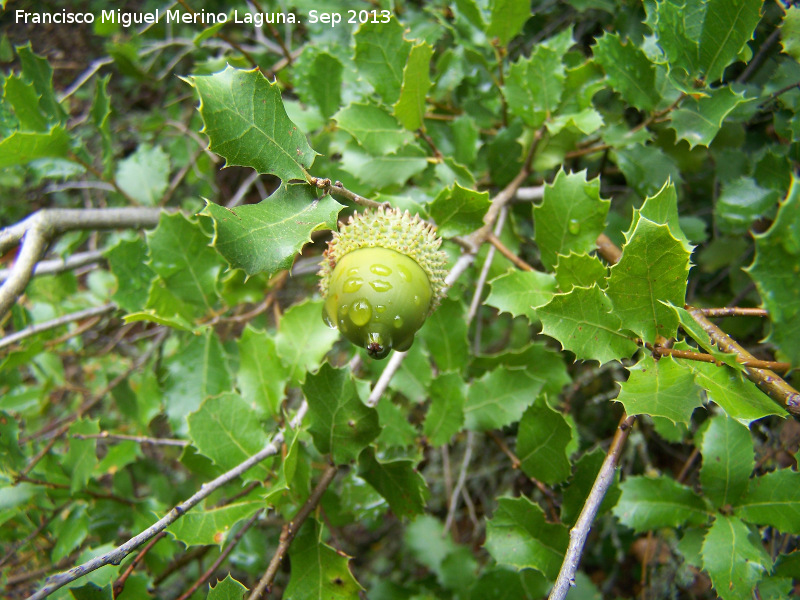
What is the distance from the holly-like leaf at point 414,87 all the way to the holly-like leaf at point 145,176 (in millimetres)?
1142

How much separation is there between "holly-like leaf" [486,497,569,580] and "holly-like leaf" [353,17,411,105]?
1062 millimetres

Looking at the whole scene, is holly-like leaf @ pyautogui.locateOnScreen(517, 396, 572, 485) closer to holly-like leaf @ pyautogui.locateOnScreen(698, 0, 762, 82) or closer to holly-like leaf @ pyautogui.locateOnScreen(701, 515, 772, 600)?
holly-like leaf @ pyautogui.locateOnScreen(701, 515, 772, 600)

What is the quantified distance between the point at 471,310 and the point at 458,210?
1.36ft

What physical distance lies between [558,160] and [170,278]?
1177mm

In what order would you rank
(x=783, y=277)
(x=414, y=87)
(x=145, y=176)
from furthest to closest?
(x=145, y=176) → (x=414, y=87) → (x=783, y=277)

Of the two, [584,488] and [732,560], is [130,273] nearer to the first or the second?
[584,488]

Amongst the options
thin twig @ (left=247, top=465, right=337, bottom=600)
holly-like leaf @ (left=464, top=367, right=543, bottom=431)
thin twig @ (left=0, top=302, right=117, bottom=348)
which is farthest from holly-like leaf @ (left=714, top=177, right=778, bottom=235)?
thin twig @ (left=0, top=302, right=117, bottom=348)

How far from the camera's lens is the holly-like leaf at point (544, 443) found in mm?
1145

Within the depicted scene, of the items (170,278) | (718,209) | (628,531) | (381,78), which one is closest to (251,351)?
(170,278)

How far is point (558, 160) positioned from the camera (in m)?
1.51

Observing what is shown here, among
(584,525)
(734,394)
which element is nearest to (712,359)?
(734,394)

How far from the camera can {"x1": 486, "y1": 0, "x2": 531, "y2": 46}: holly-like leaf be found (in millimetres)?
1353

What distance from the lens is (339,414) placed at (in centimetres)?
107

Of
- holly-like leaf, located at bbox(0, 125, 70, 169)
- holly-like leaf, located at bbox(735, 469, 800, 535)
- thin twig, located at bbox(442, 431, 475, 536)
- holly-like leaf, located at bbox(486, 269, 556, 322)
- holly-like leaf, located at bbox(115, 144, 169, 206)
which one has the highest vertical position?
holly-like leaf, located at bbox(0, 125, 70, 169)
